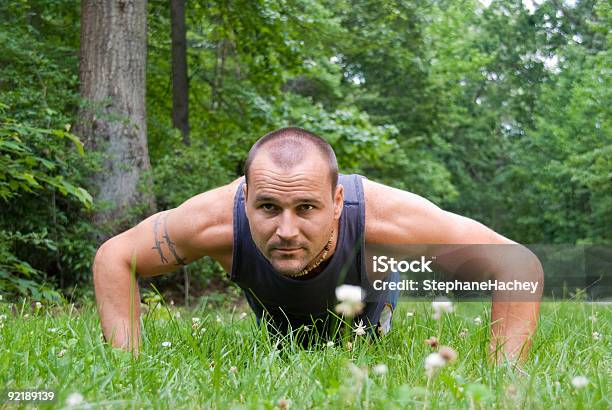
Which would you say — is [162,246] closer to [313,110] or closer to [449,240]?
[449,240]

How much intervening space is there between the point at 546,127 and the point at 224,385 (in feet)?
63.3

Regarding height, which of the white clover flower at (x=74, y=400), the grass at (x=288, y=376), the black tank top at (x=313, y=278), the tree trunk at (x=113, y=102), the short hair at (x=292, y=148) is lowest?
the grass at (x=288, y=376)

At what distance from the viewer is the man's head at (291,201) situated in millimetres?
3137

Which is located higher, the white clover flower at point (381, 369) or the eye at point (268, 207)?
the eye at point (268, 207)

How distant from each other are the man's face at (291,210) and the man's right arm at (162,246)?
0.42m

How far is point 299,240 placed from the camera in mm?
3156

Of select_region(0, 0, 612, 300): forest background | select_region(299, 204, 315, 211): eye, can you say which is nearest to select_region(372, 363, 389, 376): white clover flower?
select_region(299, 204, 315, 211): eye

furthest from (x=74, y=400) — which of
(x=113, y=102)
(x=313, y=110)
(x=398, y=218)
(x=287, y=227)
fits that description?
(x=313, y=110)

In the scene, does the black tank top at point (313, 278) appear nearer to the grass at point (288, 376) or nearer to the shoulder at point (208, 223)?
the shoulder at point (208, 223)

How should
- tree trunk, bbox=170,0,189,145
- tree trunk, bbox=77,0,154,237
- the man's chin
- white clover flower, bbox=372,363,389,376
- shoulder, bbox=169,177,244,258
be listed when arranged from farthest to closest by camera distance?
1. tree trunk, bbox=170,0,189,145
2. tree trunk, bbox=77,0,154,237
3. shoulder, bbox=169,177,244,258
4. the man's chin
5. white clover flower, bbox=372,363,389,376

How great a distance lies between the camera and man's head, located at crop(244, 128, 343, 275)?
10.3 feet

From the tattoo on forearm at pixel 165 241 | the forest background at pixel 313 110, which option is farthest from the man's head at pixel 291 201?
the forest background at pixel 313 110

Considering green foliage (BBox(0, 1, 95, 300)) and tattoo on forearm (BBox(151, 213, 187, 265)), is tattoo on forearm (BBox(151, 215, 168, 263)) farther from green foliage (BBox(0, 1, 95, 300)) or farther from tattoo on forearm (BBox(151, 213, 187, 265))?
green foliage (BBox(0, 1, 95, 300))

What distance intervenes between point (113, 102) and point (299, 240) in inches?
235
